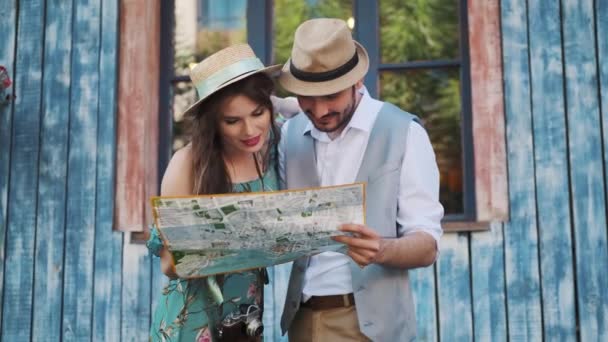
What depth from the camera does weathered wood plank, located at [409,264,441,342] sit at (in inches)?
144

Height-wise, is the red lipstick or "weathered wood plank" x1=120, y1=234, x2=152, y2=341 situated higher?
the red lipstick

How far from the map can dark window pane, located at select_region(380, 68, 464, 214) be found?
2.00 metres

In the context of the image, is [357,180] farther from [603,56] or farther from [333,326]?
[603,56]

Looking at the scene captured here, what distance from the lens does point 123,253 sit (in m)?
3.92

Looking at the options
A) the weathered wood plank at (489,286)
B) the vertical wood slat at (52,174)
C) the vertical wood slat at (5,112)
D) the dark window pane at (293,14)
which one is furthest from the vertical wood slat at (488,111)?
the vertical wood slat at (5,112)

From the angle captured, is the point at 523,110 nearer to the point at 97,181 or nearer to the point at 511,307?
the point at 511,307

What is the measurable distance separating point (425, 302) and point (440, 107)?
1.01 meters

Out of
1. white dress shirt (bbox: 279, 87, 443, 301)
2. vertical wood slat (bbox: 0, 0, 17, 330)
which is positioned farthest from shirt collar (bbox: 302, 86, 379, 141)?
vertical wood slat (bbox: 0, 0, 17, 330)

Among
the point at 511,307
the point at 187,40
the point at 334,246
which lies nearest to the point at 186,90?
the point at 187,40

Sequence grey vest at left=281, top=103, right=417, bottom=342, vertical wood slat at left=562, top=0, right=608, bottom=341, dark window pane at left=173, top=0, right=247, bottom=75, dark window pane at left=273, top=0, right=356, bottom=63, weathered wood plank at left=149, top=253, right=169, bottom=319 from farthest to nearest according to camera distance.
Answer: dark window pane at left=173, top=0, right=247, bottom=75 < dark window pane at left=273, top=0, right=356, bottom=63 < weathered wood plank at left=149, top=253, right=169, bottom=319 < vertical wood slat at left=562, top=0, right=608, bottom=341 < grey vest at left=281, top=103, right=417, bottom=342

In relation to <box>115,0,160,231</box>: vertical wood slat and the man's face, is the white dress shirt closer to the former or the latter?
the man's face

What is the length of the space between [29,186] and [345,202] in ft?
8.79

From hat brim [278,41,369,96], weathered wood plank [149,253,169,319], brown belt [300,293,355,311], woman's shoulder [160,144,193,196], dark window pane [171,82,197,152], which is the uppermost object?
dark window pane [171,82,197,152]

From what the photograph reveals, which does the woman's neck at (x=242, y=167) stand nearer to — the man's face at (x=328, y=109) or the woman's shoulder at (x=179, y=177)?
the woman's shoulder at (x=179, y=177)
